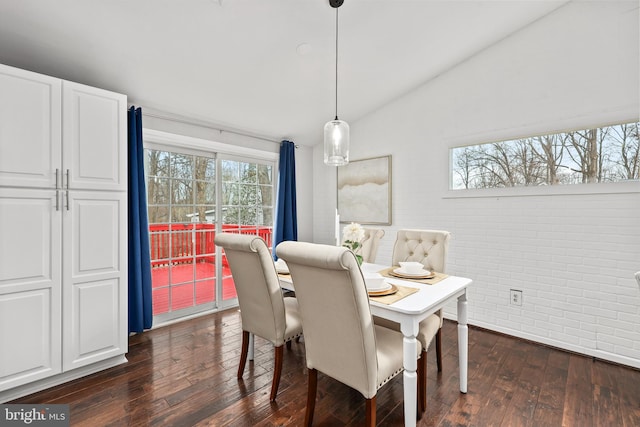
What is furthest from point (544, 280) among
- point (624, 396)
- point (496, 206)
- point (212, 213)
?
point (212, 213)

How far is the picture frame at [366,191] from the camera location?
3.83m

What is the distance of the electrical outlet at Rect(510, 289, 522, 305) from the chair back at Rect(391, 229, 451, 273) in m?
1.10

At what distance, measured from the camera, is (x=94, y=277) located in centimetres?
224

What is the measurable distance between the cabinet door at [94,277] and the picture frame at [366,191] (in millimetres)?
2657

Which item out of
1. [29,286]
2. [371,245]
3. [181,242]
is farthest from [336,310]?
[181,242]

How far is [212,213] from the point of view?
11.7ft

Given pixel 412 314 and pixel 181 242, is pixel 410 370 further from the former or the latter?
pixel 181 242

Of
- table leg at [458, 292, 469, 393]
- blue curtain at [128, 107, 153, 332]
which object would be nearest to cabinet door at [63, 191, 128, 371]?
blue curtain at [128, 107, 153, 332]

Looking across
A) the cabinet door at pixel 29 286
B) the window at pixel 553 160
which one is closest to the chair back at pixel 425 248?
the window at pixel 553 160

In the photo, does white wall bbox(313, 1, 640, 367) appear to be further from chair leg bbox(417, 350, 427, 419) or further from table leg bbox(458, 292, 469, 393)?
chair leg bbox(417, 350, 427, 419)

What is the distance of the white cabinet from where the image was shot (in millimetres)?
1912

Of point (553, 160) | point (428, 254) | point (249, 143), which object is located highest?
point (249, 143)

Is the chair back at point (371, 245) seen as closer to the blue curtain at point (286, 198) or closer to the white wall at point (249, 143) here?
the blue curtain at point (286, 198)

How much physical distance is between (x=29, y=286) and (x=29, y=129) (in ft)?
3.33
